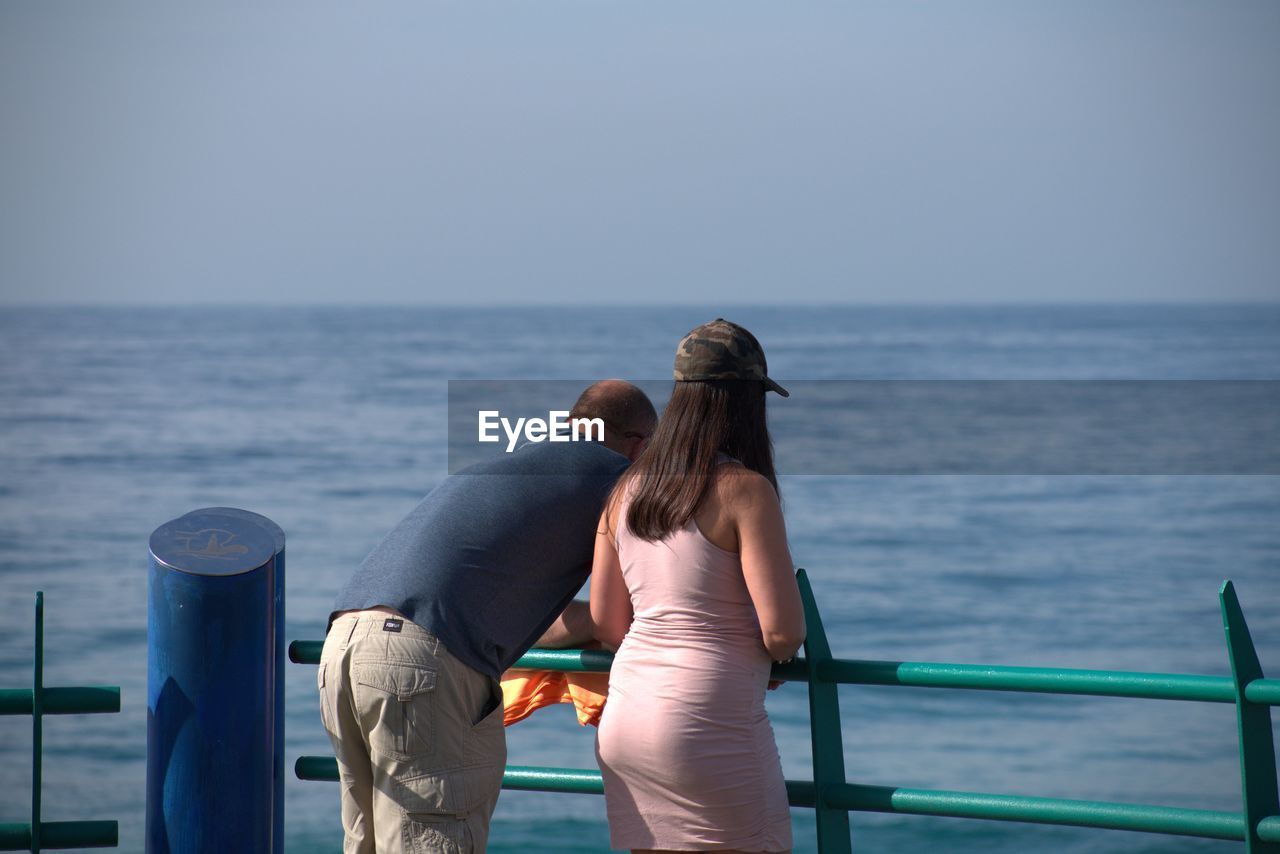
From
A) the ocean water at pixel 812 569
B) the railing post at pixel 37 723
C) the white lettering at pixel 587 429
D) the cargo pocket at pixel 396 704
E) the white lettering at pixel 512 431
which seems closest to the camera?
the cargo pocket at pixel 396 704

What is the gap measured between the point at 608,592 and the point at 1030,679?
851 mm

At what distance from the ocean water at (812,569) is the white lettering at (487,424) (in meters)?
5.42

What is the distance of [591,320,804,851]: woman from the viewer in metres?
2.67

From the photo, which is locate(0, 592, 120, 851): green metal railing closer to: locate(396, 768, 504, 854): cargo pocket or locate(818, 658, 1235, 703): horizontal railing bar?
locate(396, 768, 504, 854): cargo pocket

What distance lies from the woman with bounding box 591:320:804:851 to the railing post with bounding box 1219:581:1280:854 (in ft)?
2.70

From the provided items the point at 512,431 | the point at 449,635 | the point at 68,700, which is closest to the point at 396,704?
the point at 449,635

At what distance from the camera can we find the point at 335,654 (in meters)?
2.80

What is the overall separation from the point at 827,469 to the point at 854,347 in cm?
2862

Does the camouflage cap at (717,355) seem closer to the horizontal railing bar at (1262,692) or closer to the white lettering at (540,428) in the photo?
the white lettering at (540,428)

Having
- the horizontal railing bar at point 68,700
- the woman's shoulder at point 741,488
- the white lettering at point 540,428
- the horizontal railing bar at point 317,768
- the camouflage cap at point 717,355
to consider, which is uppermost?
the camouflage cap at point 717,355

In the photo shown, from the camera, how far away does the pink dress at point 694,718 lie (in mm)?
2672

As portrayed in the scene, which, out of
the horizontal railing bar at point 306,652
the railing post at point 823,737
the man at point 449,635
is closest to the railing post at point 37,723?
the horizontal railing bar at point 306,652

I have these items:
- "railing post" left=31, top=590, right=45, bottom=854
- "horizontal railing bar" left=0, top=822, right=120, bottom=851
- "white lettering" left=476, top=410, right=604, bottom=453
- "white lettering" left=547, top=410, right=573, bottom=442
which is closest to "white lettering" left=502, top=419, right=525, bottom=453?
"white lettering" left=476, top=410, right=604, bottom=453

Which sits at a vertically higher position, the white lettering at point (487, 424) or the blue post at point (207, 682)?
the white lettering at point (487, 424)
